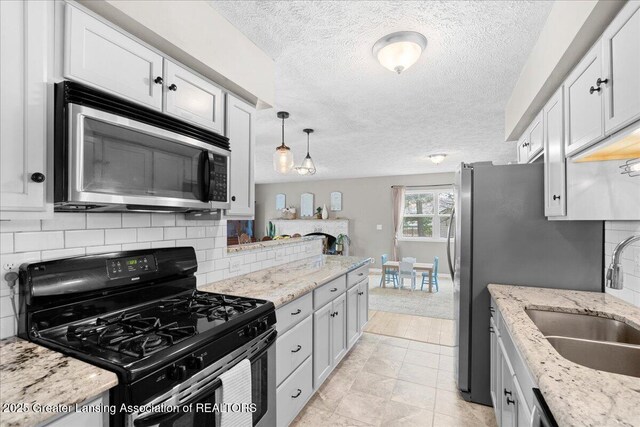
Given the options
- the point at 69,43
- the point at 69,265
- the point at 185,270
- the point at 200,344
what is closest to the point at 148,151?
the point at 69,43

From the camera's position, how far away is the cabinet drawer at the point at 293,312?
1.72m

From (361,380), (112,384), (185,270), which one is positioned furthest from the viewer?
(361,380)

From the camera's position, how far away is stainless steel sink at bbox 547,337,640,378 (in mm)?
1256

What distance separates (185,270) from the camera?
68.4 inches

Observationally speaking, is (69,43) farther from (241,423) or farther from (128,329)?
(241,423)

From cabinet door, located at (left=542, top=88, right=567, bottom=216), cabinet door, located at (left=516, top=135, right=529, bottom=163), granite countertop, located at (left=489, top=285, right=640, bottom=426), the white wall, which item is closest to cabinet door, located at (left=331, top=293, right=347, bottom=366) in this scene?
granite countertop, located at (left=489, top=285, right=640, bottom=426)

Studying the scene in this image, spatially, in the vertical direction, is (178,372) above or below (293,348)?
above

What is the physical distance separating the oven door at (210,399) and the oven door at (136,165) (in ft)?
2.45

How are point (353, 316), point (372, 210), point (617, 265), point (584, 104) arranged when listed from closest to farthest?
point (617, 265)
point (584, 104)
point (353, 316)
point (372, 210)

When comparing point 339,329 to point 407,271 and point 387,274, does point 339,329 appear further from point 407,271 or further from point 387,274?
point 387,274

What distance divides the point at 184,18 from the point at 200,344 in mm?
1563

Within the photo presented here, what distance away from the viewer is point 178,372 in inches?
39.7

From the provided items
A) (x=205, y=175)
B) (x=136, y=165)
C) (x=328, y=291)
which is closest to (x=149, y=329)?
(x=136, y=165)

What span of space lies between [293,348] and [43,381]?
1257 mm
